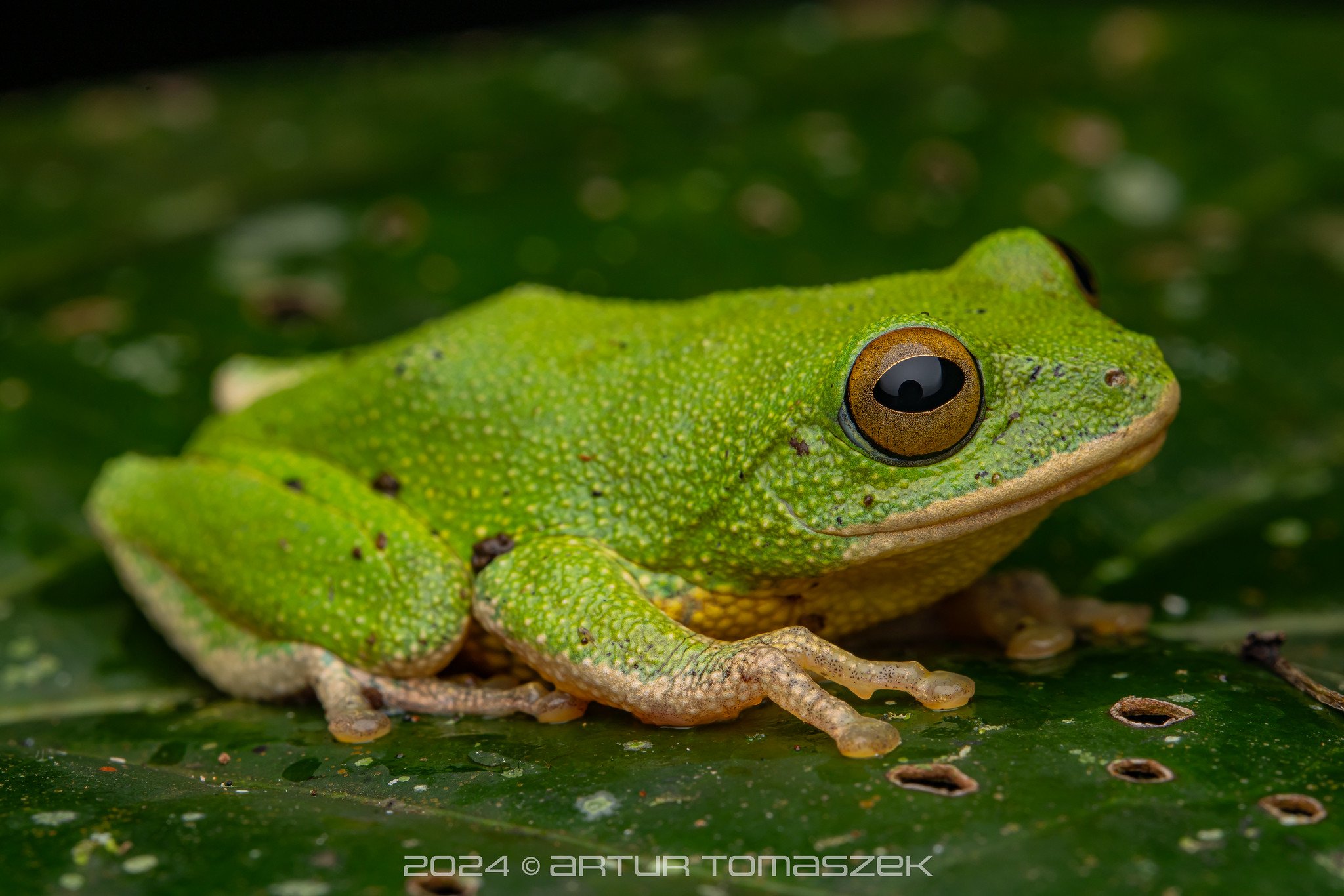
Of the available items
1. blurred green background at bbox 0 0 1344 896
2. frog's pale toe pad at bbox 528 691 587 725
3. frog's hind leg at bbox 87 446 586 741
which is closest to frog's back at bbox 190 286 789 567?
frog's hind leg at bbox 87 446 586 741

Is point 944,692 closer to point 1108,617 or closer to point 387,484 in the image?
point 1108,617

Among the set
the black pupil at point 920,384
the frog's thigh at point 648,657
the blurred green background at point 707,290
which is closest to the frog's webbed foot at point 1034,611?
the blurred green background at point 707,290

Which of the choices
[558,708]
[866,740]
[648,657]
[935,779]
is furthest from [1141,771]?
[558,708]

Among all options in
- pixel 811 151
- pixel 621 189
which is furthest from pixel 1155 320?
pixel 621 189

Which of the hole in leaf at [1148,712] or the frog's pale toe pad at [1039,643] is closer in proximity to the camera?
the hole in leaf at [1148,712]

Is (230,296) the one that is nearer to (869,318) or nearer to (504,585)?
(504,585)

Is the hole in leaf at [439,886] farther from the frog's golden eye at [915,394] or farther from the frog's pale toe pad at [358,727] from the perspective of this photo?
the frog's golden eye at [915,394]
